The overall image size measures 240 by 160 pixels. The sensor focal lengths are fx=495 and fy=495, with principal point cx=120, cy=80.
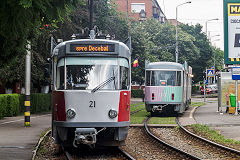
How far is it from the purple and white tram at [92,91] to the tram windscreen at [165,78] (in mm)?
13063

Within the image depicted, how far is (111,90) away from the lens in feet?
39.6

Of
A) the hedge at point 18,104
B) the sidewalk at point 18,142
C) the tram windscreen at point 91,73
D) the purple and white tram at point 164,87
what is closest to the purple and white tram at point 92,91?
the tram windscreen at point 91,73

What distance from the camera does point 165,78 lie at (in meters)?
25.6

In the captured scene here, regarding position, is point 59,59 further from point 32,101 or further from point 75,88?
point 32,101

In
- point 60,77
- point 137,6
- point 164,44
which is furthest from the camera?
point 137,6

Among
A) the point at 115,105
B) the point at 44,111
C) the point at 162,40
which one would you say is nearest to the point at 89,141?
the point at 115,105

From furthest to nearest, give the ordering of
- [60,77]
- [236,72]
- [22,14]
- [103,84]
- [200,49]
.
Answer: [200,49] < [236,72] < [60,77] < [103,84] < [22,14]

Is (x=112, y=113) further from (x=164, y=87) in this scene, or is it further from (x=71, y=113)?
(x=164, y=87)

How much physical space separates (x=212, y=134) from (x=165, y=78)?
865 centimetres

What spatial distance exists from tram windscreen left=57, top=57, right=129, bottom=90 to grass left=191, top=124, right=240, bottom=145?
15.1 feet

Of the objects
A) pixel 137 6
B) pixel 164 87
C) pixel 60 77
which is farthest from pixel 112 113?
pixel 137 6

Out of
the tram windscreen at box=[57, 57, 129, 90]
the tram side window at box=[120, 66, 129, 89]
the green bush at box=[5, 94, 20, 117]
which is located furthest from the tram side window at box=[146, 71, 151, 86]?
the tram windscreen at box=[57, 57, 129, 90]

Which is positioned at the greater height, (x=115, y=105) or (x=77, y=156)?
(x=115, y=105)

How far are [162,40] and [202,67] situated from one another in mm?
8171
